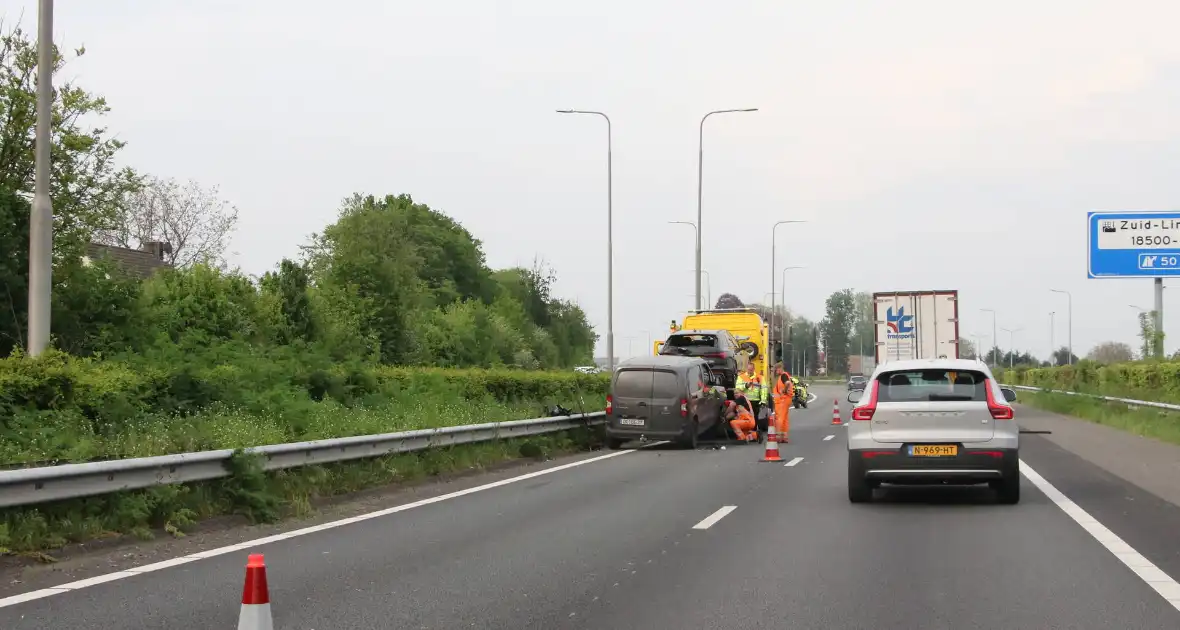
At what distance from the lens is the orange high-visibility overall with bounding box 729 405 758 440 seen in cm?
2617

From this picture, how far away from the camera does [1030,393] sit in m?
55.8

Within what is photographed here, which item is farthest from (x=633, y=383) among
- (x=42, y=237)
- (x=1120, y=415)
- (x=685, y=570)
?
(x=1120, y=415)

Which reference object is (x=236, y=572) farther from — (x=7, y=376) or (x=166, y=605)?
(x=7, y=376)

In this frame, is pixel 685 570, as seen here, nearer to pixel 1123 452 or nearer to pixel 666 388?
pixel 666 388

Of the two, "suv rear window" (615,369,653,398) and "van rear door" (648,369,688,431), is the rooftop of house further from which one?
"van rear door" (648,369,688,431)

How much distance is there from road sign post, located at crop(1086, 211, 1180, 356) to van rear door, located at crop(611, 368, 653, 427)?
16.2 m

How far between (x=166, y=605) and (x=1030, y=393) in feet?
174

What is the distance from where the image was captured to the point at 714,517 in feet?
41.3

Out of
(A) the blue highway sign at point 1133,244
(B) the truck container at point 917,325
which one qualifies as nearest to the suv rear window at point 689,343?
(B) the truck container at point 917,325

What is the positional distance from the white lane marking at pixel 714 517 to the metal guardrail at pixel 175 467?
4280 mm

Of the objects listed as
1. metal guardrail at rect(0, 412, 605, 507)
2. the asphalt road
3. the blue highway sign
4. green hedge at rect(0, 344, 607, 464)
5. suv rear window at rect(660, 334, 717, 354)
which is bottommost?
the asphalt road

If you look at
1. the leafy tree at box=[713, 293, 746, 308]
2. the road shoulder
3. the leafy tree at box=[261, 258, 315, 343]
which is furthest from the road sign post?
the leafy tree at box=[713, 293, 746, 308]

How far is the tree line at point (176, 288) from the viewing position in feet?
65.0

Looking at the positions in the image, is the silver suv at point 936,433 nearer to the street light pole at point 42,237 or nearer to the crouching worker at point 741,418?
the street light pole at point 42,237
